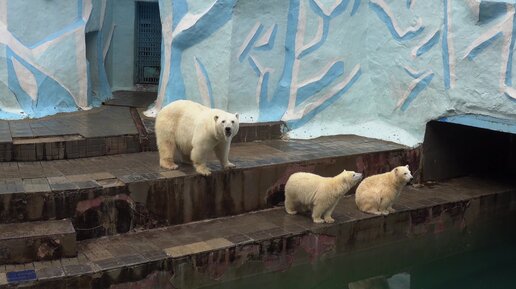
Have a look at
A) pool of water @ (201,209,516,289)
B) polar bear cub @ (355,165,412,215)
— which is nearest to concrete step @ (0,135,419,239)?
polar bear cub @ (355,165,412,215)

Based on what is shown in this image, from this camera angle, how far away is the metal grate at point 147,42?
12.2 m

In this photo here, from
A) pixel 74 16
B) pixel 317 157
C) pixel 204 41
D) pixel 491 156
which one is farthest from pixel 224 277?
pixel 491 156

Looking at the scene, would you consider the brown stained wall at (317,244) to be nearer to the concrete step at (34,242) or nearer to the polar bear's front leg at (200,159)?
the concrete step at (34,242)

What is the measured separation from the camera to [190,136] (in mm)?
6742

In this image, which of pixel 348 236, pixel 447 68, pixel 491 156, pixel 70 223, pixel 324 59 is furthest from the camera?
pixel 491 156

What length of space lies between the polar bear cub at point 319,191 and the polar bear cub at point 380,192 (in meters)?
0.62

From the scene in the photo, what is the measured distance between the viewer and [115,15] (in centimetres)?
1191

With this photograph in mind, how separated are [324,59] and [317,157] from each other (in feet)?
7.06

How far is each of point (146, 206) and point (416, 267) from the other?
11.9 ft

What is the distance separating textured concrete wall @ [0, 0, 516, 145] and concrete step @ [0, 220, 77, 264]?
3.48 meters

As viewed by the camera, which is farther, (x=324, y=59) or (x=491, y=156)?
(x=491, y=156)

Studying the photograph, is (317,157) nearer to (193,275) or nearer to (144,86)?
(193,275)

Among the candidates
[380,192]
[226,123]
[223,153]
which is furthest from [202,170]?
[380,192]

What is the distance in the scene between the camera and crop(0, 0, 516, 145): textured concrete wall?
8.61 m
